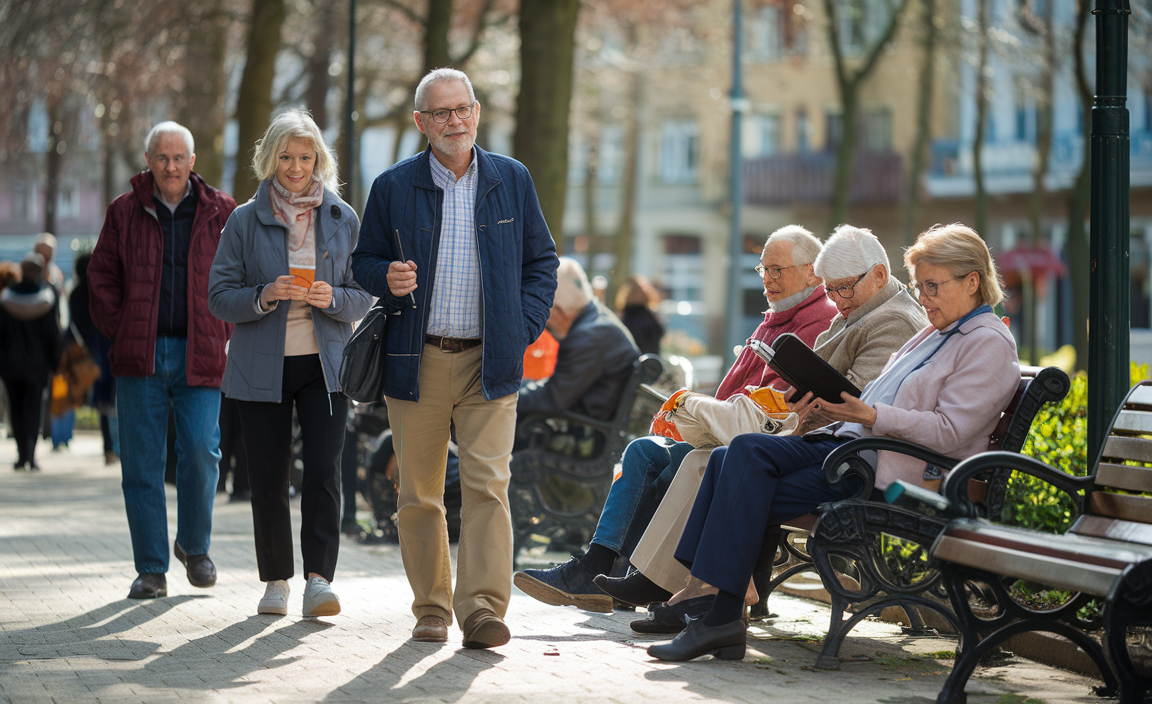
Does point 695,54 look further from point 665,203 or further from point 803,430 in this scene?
point 803,430

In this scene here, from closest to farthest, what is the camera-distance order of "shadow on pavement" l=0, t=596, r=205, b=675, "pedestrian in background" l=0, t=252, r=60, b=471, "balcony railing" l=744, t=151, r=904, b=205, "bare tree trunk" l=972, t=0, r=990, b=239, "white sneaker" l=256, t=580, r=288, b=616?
"shadow on pavement" l=0, t=596, r=205, b=675 → "white sneaker" l=256, t=580, r=288, b=616 → "pedestrian in background" l=0, t=252, r=60, b=471 → "bare tree trunk" l=972, t=0, r=990, b=239 → "balcony railing" l=744, t=151, r=904, b=205

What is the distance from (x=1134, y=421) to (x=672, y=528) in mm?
1784

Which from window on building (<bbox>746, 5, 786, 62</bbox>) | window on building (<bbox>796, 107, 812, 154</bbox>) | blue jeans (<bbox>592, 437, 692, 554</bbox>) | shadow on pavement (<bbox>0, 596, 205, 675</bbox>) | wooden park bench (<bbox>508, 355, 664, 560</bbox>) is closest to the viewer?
shadow on pavement (<bbox>0, 596, 205, 675</bbox>)

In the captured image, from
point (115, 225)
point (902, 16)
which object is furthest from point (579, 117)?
point (115, 225)

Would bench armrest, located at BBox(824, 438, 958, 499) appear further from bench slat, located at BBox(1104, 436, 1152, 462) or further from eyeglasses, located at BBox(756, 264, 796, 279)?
eyeglasses, located at BBox(756, 264, 796, 279)

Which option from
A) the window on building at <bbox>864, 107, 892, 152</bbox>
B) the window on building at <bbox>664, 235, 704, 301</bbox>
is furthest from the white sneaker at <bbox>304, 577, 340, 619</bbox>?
the window on building at <bbox>664, 235, 704, 301</bbox>

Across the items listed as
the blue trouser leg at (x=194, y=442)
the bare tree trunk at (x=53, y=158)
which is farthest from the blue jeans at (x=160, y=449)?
the bare tree trunk at (x=53, y=158)

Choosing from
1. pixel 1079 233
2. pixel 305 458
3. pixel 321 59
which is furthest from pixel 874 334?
pixel 321 59

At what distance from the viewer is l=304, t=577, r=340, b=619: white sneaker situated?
643 centimetres

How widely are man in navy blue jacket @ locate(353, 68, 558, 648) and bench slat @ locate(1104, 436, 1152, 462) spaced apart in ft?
7.06

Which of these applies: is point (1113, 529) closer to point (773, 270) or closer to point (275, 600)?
point (773, 270)

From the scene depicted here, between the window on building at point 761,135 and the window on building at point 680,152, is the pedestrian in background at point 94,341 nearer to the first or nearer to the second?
the window on building at point 761,135

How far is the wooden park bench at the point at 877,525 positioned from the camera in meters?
5.12

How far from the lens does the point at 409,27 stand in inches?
1093
